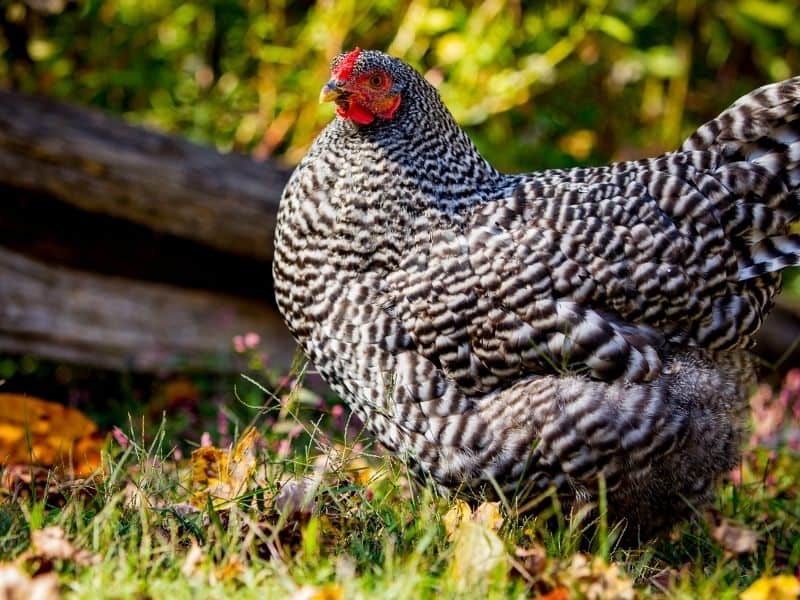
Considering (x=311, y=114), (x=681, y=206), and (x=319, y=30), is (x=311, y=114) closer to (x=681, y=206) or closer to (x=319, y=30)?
(x=319, y=30)

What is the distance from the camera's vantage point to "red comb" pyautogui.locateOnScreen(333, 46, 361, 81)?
3.09 metres

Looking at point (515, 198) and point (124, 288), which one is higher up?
point (515, 198)

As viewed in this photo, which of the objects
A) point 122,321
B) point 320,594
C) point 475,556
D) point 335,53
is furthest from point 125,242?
point 320,594

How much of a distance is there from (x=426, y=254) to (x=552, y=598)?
1167 millimetres

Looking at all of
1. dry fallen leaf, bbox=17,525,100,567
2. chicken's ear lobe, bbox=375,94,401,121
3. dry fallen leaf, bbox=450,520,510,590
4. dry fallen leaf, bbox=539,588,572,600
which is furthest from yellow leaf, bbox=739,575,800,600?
chicken's ear lobe, bbox=375,94,401,121

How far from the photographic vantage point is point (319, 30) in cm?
571

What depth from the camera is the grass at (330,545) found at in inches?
87.3

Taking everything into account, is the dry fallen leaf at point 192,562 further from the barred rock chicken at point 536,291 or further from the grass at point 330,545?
the barred rock chicken at point 536,291

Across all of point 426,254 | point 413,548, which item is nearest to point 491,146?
point 426,254

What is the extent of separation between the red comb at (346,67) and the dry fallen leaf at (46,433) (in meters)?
1.64

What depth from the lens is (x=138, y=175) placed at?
15.2 ft

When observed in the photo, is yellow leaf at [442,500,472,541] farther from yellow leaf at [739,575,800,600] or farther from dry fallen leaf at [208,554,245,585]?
yellow leaf at [739,575,800,600]

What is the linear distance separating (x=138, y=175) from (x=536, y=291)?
238 centimetres

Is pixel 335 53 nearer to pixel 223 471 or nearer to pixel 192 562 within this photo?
pixel 223 471
